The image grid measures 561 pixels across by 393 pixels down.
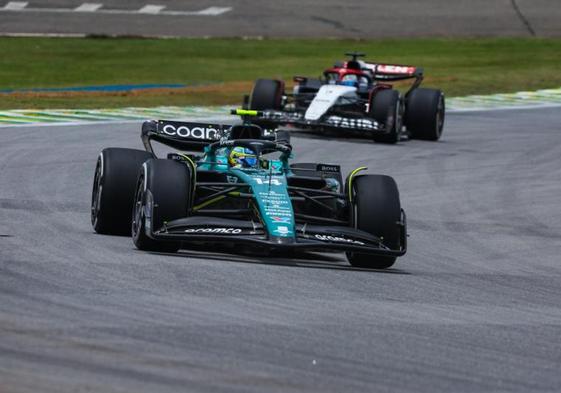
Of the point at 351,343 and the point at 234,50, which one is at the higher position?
the point at 351,343

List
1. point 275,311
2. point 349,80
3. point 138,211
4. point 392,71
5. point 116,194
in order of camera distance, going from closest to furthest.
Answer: point 275,311 → point 138,211 → point 116,194 → point 349,80 → point 392,71

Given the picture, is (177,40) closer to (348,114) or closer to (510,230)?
(348,114)

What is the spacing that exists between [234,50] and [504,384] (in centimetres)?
3432

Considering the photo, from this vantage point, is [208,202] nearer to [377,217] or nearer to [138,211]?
[138,211]

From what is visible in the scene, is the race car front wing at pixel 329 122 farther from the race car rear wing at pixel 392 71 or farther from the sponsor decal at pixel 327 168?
the sponsor decal at pixel 327 168

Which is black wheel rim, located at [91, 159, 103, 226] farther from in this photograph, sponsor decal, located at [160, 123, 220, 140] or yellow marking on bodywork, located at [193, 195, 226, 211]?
sponsor decal, located at [160, 123, 220, 140]

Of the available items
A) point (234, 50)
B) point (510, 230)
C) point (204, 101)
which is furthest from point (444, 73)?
point (510, 230)

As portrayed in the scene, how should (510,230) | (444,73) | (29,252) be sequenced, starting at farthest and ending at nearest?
1. (444,73)
2. (510,230)
3. (29,252)

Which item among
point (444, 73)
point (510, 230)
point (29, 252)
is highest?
point (29, 252)

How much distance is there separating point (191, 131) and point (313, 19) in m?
32.7

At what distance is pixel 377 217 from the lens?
12039 millimetres

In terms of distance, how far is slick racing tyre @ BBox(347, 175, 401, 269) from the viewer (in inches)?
472

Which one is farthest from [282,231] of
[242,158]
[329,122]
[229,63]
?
[229,63]

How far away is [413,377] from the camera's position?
7.53m
